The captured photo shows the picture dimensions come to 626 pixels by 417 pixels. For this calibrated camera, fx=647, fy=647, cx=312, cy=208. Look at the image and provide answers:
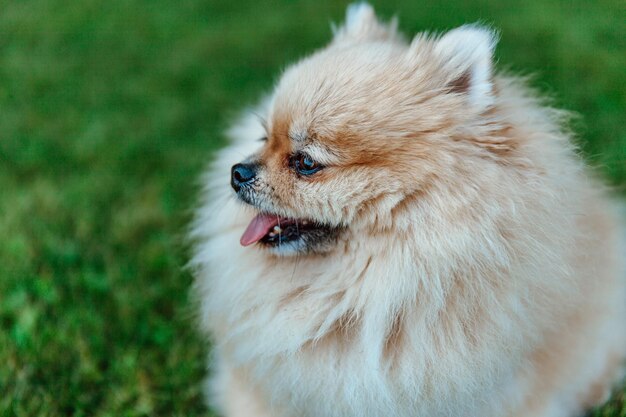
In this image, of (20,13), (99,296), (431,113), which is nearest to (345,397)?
(431,113)

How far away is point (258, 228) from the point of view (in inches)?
95.8

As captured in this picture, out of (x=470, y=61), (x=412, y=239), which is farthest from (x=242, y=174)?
(x=470, y=61)

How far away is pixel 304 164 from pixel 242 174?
23cm

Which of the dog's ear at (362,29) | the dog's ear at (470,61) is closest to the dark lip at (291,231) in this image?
the dog's ear at (470,61)

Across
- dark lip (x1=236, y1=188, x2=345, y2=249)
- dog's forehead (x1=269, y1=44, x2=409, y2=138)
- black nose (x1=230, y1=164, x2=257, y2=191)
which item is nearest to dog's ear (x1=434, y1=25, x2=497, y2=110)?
dog's forehead (x1=269, y1=44, x2=409, y2=138)

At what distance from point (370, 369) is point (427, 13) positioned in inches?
205

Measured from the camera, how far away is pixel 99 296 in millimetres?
3449

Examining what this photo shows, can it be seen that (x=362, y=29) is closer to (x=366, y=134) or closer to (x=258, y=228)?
(x=366, y=134)

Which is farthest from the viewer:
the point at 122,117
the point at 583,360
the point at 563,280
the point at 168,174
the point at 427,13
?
the point at 427,13

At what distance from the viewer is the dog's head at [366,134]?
2.07 meters

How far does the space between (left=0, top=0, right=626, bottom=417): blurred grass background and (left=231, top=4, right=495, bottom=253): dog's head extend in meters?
0.54

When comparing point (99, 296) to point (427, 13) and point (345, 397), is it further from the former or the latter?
point (427, 13)

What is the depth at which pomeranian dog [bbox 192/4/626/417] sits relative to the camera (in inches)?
81.7

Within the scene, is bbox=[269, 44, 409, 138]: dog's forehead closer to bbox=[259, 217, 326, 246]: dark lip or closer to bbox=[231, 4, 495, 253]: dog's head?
bbox=[231, 4, 495, 253]: dog's head
